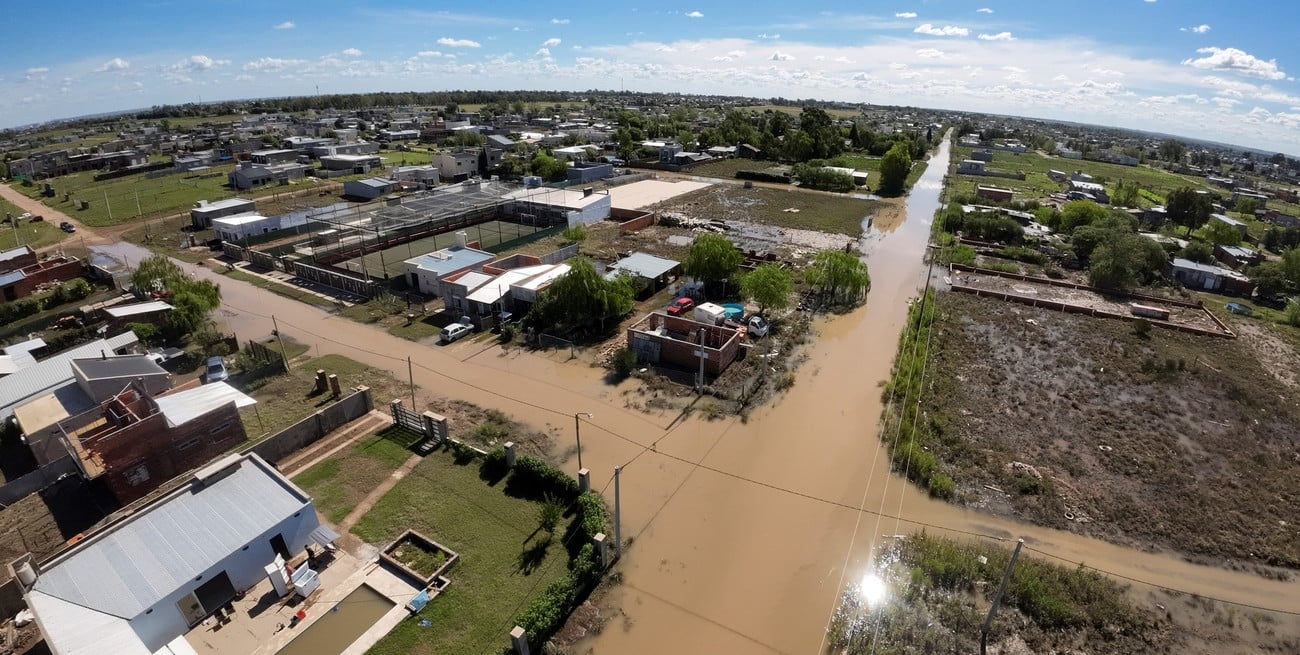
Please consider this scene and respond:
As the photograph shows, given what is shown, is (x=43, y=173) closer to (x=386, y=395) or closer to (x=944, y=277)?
(x=386, y=395)

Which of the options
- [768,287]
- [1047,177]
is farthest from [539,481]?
[1047,177]

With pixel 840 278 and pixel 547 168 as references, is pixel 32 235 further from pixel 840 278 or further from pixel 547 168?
pixel 840 278

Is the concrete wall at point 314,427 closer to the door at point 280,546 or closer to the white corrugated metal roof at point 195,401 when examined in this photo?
the white corrugated metal roof at point 195,401

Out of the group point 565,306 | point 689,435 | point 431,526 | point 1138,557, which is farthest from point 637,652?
point 565,306

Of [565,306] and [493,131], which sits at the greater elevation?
[493,131]

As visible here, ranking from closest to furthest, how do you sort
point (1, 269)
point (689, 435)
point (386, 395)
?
point (689, 435), point (386, 395), point (1, 269)

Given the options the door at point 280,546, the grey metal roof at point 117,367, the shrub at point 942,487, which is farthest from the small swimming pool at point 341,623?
the shrub at point 942,487

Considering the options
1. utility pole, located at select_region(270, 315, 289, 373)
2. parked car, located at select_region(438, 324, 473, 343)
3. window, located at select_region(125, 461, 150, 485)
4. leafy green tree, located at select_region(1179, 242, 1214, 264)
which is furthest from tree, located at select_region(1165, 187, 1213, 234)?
window, located at select_region(125, 461, 150, 485)
